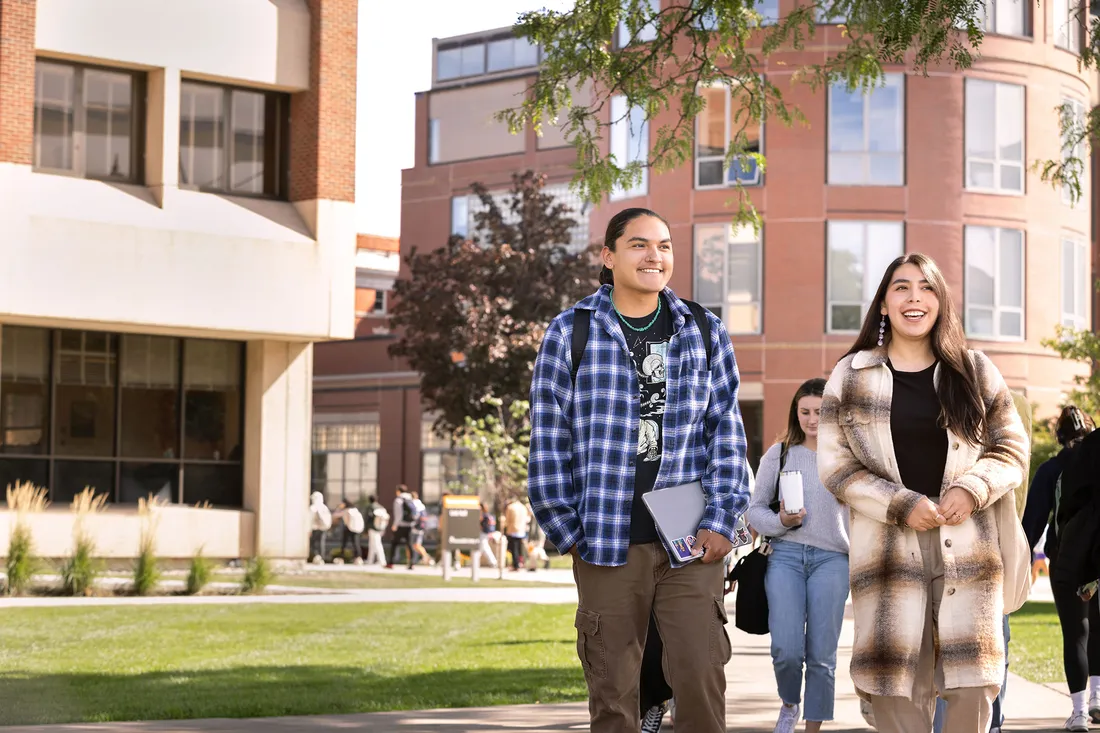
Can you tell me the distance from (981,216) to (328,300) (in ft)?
55.4

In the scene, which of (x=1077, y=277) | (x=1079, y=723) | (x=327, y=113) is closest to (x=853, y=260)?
(x=1077, y=277)

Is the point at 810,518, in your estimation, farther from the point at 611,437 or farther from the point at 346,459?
the point at 346,459

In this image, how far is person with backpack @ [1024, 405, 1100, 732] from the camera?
9.55 m

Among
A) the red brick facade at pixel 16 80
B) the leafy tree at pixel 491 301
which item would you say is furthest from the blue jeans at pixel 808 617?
the leafy tree at pixel 491 301

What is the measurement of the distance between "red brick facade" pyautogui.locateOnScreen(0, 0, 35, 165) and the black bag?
20.2 metres

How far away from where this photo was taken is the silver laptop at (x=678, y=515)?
5863mm

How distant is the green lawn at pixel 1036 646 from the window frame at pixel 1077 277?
717 inches

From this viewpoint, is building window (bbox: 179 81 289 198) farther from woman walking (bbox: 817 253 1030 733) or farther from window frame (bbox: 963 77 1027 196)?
woman walking (bbox: 817 253 1030 733)

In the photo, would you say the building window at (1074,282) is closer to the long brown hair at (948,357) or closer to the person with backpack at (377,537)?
the person with backpack at (377,537)

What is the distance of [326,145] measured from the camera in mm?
29516

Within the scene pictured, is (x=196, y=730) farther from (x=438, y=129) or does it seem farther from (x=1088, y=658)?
(x=438, y=129)

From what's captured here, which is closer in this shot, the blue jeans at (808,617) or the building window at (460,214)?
the blue jeans at (808,617)

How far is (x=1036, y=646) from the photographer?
16438mm

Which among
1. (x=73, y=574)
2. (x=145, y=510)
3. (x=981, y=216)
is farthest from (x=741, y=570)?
(x=981, y=216)
